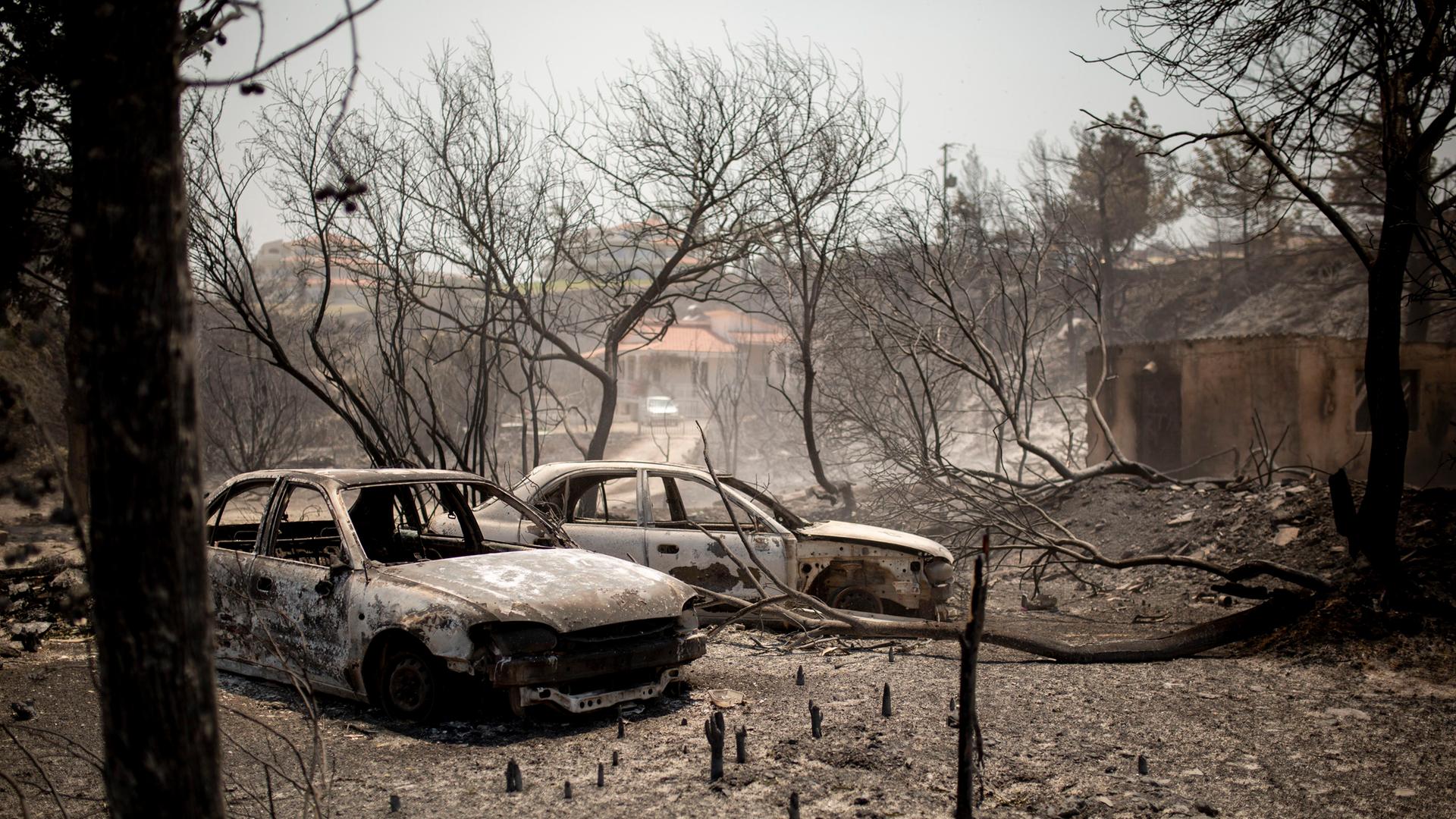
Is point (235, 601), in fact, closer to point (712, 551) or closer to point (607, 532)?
point (607, 532)

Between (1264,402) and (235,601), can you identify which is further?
(1264,402)

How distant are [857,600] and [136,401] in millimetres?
7086

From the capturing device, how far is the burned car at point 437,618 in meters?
5.62

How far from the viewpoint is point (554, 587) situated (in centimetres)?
598

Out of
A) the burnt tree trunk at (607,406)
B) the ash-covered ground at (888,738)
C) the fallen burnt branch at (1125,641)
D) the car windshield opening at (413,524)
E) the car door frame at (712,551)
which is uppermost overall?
the burnt tree trunk at (607,406)

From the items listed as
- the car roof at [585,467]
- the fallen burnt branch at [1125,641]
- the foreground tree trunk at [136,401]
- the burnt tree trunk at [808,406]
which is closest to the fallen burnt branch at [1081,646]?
the fallen burnt branch at [1125,641]

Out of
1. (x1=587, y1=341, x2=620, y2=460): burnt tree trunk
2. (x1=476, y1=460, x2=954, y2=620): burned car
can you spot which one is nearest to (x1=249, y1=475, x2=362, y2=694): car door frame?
(x1=476, y1=460, x2=954, y2=620): burned car

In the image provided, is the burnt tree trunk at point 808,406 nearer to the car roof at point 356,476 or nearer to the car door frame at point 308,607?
the car roof at point 356,476

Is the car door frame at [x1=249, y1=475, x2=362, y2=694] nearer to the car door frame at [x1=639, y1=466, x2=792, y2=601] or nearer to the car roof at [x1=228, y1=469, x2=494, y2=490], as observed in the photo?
the car roof at [x1=228, y1=469, x2=494, y2=490]

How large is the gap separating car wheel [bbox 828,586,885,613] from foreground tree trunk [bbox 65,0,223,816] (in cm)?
673

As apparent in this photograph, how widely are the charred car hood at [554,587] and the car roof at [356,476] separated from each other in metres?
0.76

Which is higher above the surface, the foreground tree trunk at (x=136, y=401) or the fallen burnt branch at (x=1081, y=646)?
the foreground tree trunk at (x=136, y=401)

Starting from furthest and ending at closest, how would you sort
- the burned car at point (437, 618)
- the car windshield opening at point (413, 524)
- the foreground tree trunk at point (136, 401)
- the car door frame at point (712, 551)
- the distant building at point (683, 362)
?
the distant building at point (683, 362) → the car door frame at point (712, 551) → the car windshield opening at point (413, 524) → the burned car at point (437, 618) → the foreground tree trunk at point (136, 401)

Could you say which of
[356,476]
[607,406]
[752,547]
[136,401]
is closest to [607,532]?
[752,547]
